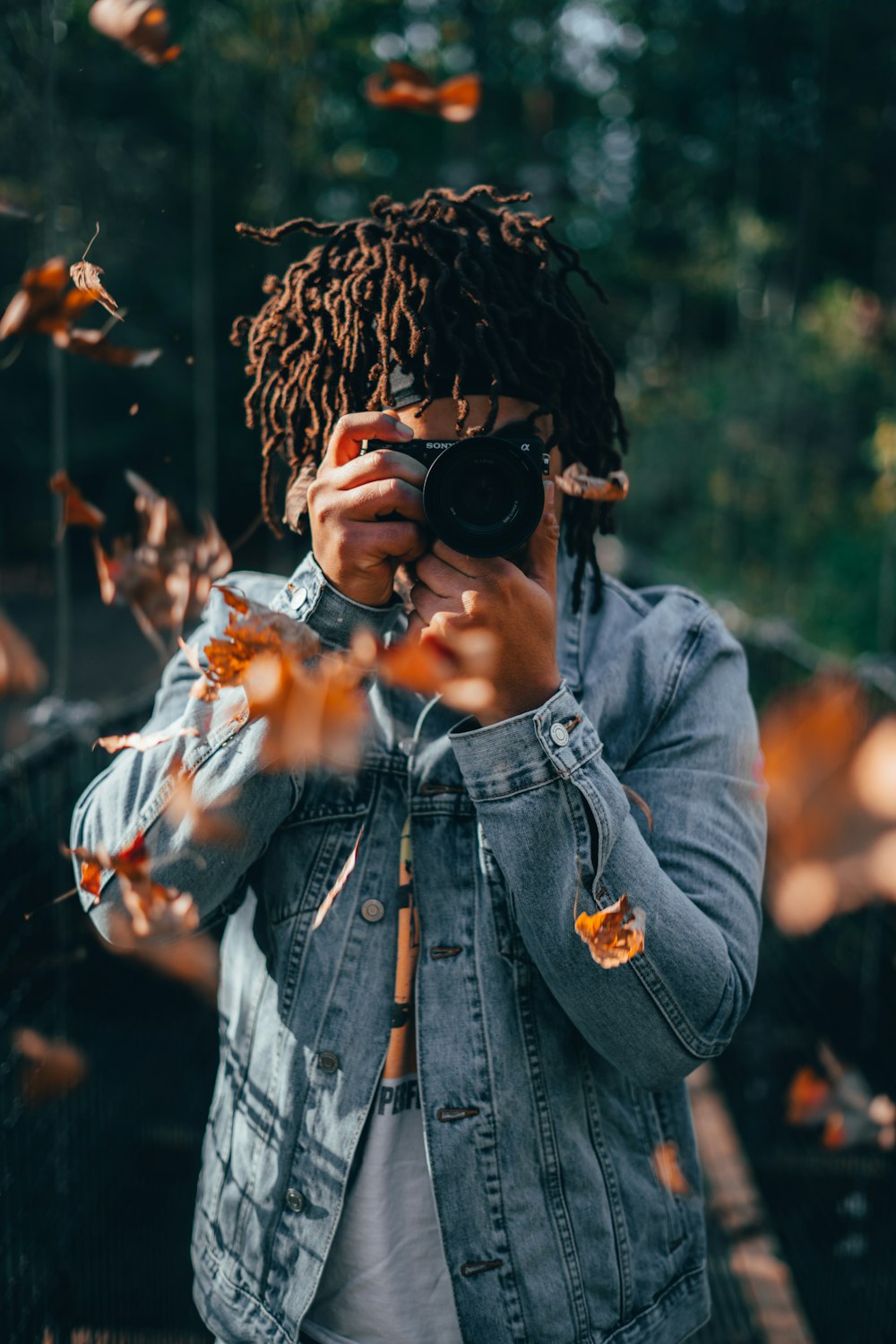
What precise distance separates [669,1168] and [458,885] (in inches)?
14.3

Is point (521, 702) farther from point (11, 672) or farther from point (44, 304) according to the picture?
point (11, 672)

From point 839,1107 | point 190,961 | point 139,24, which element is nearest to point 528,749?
point 139,24

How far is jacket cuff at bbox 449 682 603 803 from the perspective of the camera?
2.91 feet

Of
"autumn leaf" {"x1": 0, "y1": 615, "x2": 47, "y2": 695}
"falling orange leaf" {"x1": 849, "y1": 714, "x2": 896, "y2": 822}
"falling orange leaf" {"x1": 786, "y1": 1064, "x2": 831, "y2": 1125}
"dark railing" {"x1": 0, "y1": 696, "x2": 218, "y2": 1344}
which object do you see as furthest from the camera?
"falling orange leaf" {"x1": 786, "y1": 1064, "x2": 831, "y2": 1125}

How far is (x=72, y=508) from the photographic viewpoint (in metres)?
1.34

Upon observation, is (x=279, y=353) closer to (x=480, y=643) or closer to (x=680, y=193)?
(x=480, y=643)

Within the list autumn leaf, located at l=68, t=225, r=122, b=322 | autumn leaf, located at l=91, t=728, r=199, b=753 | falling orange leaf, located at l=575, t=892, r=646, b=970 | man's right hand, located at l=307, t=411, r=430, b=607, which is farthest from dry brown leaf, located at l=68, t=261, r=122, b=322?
falling orange leaf, located at l=575, t=892, r=646, b=970

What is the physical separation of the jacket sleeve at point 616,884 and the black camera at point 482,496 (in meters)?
0.15

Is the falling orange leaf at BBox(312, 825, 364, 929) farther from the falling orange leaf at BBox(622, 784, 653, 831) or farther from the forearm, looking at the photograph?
the falling orange leaf at BBox(622, 784, 653, 831)

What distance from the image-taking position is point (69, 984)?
155cm

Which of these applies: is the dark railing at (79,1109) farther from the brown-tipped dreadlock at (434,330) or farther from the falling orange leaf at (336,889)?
the brown-tipped dreadlock at (434,330)

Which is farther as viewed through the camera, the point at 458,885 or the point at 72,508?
the point at 72,508

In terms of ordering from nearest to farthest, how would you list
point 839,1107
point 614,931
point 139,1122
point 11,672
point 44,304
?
1. point 614,931
2. point 44,304
3. point 11,672
4. point 139,1122
5. point 839,1107

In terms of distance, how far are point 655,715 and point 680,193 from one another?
9909mm
